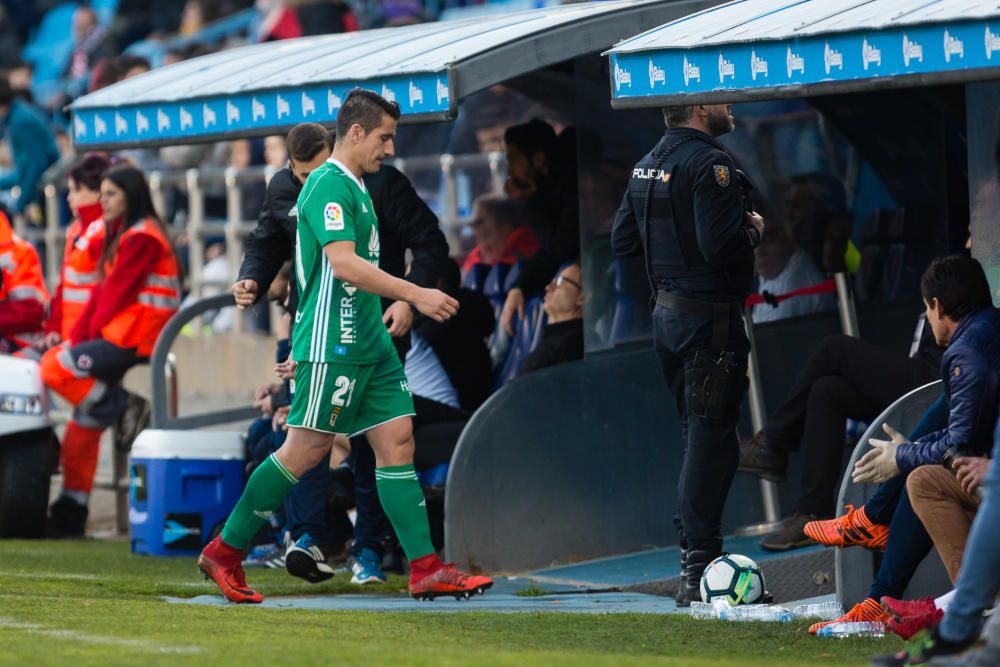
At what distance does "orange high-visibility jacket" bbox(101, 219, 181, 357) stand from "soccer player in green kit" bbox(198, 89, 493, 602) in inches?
137

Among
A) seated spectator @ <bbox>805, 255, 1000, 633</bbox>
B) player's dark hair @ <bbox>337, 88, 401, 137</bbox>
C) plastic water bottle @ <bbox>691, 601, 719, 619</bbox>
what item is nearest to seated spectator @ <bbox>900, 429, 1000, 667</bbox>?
seated spectator @ <bbox>805, 255, 1000, 633</bbox>

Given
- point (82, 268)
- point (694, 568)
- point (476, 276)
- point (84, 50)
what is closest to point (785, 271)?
point (476, 276)

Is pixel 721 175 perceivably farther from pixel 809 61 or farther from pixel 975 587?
pixel 975 587

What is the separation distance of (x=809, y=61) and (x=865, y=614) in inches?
74.2

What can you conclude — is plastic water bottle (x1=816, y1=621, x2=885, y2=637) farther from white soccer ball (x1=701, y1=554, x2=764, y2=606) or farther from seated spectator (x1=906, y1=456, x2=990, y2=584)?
white soccer ball (x1=701, y1=554, x2=764, y2=606)

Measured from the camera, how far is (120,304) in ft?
36.7

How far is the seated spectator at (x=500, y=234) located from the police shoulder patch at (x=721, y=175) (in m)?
3.15

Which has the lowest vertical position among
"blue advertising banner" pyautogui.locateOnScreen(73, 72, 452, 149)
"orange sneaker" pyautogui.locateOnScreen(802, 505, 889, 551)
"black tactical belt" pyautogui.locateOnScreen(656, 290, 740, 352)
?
"orange sneaker" pyautogui.locateOnScreen(802, 505, 889, 551)

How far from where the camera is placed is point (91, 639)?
626 centimetres

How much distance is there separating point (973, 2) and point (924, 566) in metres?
2.11

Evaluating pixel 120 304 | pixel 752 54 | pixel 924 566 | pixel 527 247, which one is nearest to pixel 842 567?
pixel 924 566

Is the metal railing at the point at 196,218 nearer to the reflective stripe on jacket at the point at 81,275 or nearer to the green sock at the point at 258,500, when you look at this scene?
the reflective stripe on jacket at the point at 81,275

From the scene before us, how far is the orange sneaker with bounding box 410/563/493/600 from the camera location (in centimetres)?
790

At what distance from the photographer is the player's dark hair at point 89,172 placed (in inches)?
463
